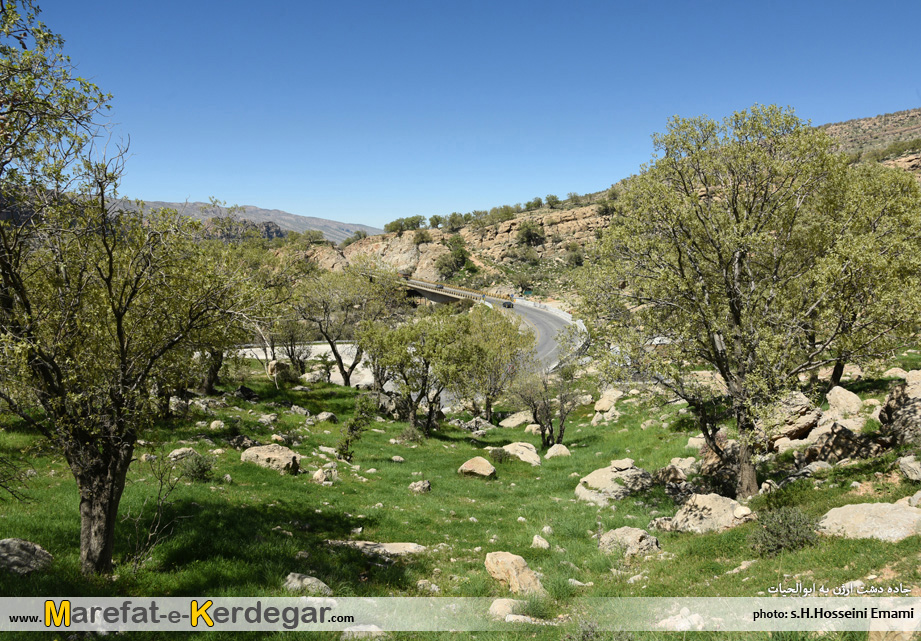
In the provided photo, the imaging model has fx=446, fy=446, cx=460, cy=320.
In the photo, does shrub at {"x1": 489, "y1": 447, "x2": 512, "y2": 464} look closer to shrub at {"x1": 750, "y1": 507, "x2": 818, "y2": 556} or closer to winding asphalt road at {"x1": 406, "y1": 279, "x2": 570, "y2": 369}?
shrub at {"x1": 750, "y1": 507, "x2": 818, "y2": 556}

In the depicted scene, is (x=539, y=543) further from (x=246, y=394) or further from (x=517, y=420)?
(x=517, y=420)

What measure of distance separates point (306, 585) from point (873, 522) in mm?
12162

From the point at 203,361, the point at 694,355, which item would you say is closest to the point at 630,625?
the point at 694,355

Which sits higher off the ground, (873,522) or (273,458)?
(873,522)

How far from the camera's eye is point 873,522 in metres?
9.60

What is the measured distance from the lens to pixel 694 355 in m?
14.7

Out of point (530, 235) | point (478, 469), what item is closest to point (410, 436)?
point (478, 469)

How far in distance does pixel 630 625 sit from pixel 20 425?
22402 millimetres

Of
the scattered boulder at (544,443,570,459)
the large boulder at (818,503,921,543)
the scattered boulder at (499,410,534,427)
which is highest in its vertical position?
the large boulder at (818,503,921,543)

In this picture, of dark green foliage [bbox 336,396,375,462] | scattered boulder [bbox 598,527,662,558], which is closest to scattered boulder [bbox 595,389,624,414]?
dark green foliage [bbox 336,396,375,462]

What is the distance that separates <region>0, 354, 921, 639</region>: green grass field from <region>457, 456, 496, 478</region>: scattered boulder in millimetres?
547

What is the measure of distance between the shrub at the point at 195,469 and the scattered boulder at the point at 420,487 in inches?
307

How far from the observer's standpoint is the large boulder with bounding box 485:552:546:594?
10.6 metres

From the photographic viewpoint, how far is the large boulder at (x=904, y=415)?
13.6 meters
